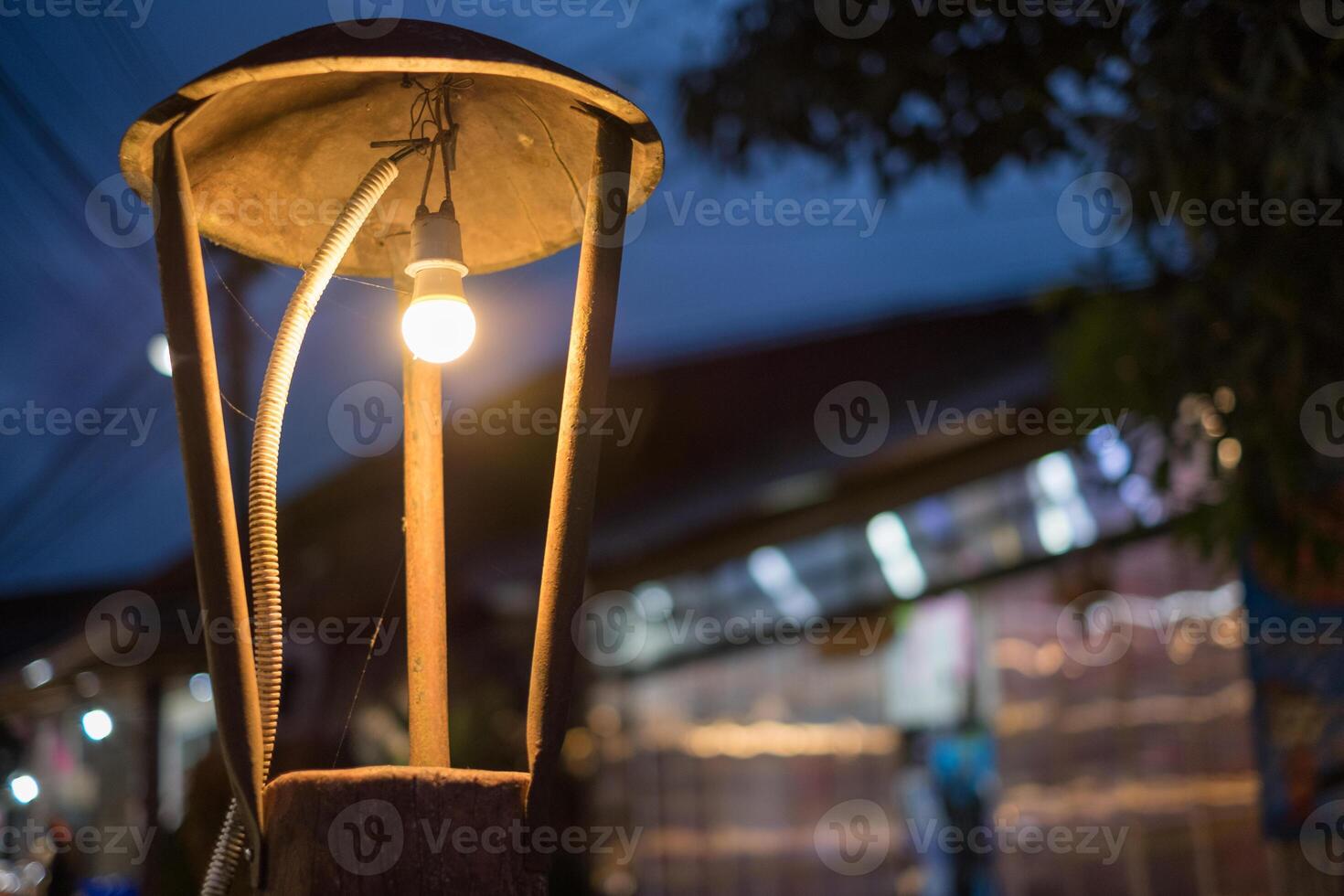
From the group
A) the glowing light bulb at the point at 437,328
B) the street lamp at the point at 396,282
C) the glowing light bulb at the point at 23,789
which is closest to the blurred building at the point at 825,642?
the glowing light bulb at the point at 23,789

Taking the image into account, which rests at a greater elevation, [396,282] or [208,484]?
[396,282]

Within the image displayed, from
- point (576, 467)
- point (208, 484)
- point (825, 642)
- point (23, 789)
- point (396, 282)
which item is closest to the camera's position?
point (208, 484)

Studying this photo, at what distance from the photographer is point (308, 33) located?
252 centimetres

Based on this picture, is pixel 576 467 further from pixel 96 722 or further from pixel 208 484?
pixel 96 722

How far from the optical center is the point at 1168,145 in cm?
486

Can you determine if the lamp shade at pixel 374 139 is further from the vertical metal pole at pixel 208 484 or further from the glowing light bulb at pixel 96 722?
the glowing light bulb at pixel 96 722

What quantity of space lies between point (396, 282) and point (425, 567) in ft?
2.73

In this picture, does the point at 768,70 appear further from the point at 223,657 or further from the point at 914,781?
the point at 914,781

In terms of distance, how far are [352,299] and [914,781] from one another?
7.21m

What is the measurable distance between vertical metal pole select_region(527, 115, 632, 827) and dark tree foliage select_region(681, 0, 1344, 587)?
2483 millimetres

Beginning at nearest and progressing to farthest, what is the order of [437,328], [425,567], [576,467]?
[576,467] < [437,328] < [425,567]

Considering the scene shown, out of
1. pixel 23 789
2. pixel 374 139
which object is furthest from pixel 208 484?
pixel 23 789

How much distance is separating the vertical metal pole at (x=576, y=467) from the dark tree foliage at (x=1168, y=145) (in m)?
2.48

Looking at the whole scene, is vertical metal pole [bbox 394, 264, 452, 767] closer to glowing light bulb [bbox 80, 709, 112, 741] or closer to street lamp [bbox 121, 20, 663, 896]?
street lamp [bbox 121, 20, 663, 896]
